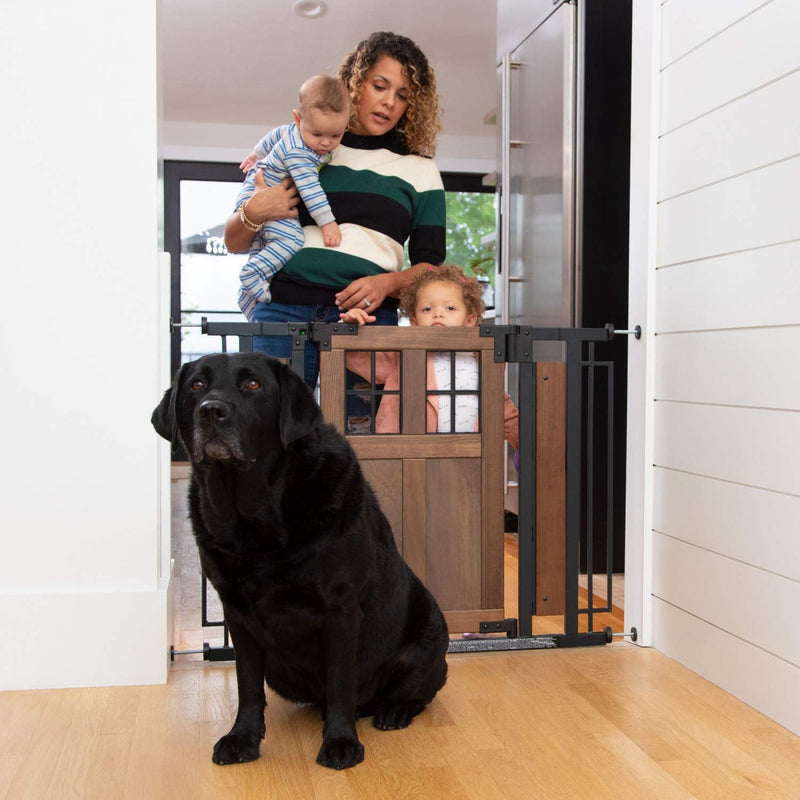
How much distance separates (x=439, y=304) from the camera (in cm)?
229

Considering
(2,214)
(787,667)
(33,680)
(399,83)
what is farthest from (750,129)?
(33,680)

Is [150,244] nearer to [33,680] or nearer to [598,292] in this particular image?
[33,680]

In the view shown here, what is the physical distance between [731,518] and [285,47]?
14.2ft

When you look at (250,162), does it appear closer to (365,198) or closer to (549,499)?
(365,198)

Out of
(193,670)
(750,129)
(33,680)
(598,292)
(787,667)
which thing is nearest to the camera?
(787,667)

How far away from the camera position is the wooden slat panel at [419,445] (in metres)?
2.17

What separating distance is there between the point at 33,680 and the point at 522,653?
1171 mm

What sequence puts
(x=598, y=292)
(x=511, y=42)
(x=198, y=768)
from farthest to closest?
(x=511, y=42) → (x=598, y=292) → (x=198, y=768)

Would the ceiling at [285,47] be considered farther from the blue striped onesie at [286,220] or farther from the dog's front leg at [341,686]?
the dog's front leg at [341,686]

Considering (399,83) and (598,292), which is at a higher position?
(399,83)

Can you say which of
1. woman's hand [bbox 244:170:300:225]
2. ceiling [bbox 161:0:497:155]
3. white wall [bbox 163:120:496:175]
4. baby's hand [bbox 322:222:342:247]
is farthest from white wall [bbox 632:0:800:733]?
white wall [bbox 163:120:496:175]

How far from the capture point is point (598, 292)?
10.7 ft

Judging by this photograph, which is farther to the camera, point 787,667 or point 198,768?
point 787,667

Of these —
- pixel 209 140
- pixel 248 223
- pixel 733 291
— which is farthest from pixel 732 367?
pixel 209 140
